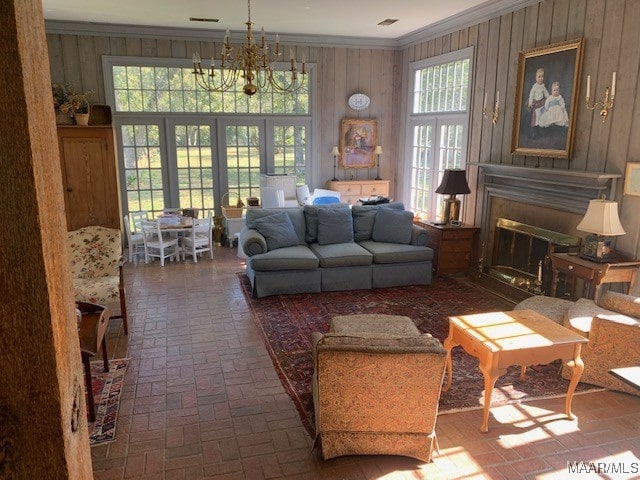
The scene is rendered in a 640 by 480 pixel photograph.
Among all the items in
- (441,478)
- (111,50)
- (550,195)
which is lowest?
(441,478)

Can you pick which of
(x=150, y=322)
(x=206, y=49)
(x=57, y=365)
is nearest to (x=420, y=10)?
(x=206, y=49)

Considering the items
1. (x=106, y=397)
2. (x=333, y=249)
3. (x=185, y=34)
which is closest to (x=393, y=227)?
(x=333, y=249)

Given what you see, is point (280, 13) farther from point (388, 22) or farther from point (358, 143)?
point (358, 143)

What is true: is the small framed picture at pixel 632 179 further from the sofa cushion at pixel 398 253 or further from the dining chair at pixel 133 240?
the dining chair at pixel 133 240

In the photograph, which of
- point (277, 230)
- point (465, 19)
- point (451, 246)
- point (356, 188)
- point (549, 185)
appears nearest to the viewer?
point (549, 185)

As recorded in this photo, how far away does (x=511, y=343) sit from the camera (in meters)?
3.17

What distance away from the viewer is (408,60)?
28.5ft

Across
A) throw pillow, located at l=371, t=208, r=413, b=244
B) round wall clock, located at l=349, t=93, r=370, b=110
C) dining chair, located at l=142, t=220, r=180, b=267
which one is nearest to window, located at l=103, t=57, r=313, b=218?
round wall clock, located at l=349, t=93, r=370, b=110

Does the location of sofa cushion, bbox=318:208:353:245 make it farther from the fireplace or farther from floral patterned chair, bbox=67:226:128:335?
floral patterned chair, bbox=67:226:128:335

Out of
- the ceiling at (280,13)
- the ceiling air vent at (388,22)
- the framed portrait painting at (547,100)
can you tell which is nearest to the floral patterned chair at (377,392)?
the framed portrait painting at (547,100)

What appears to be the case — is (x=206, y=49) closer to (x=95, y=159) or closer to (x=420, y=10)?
(x=95, y=159)

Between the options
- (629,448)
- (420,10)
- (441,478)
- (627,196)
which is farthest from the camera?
(420,10)

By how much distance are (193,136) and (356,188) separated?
306 cm

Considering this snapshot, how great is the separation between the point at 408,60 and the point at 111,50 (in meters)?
4.99
